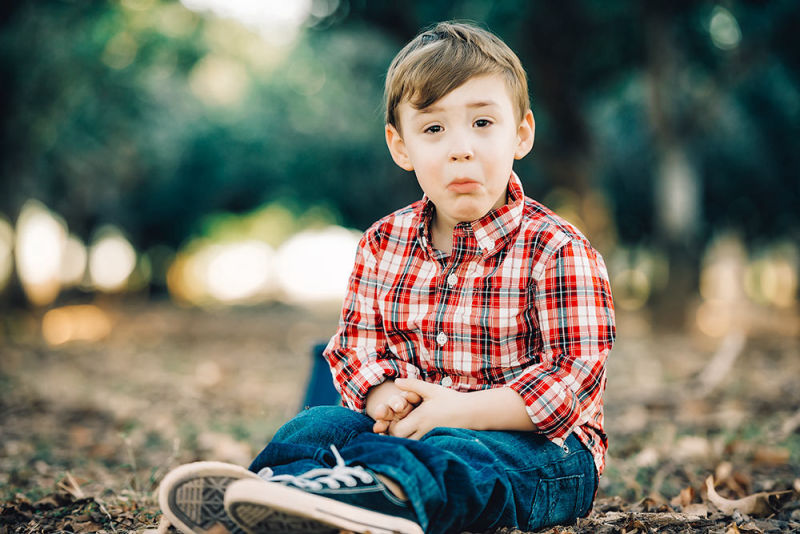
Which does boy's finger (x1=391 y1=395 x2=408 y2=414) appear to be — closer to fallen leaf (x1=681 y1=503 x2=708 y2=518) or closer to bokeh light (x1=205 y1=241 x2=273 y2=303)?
fallen leaf (x1=681 y1=503 x2=708 y2=518)

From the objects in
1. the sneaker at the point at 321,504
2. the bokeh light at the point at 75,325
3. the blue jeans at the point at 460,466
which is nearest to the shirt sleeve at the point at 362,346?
the blue jeans at the point at 460,466

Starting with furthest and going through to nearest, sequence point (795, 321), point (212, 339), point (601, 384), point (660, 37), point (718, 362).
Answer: point (795, 321) < point (212, 339) < point (660, 37) < point (718, 362) < point (601, 384)

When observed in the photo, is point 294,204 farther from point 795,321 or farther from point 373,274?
point 373,274

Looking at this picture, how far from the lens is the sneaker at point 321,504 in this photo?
5.32ft

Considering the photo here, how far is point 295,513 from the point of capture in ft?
5.35

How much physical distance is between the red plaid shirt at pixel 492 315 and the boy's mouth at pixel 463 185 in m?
0.10

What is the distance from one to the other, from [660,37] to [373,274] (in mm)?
7813

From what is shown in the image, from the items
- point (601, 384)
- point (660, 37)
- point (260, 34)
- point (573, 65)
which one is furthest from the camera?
point (260, 34)

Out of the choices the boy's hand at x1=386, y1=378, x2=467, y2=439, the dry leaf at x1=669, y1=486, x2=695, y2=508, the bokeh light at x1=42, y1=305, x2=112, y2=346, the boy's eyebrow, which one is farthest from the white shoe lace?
the bokeh light at x1=42, y1=305, x2=112, y2=346

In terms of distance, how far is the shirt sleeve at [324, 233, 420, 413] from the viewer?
223 cm

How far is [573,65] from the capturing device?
10219 mm

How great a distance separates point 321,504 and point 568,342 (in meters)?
0.80

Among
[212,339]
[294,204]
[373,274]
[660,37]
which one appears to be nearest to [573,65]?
[660,37]

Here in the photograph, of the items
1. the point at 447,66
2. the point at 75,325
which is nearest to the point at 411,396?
the point at 447,66
